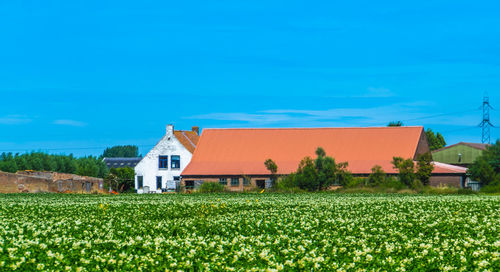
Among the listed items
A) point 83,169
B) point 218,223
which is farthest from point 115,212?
point 83,169

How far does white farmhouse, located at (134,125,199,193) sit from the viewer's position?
6788 cm

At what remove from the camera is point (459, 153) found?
8331cm

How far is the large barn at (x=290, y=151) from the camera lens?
61.2 m

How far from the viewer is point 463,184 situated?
192ft

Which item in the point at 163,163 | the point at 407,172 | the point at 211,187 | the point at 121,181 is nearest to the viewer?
the point at 407,172

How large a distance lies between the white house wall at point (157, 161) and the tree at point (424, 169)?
25.5m

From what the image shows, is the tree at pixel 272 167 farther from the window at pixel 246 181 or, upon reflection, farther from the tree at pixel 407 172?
the tree at pixel 407 172

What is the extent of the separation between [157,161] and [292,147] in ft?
49.7

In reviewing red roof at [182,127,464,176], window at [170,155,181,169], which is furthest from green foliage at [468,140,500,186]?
window at [170,155,181,169]

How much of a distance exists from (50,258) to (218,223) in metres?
10.3

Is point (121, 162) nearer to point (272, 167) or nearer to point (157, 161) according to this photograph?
point (157, 161)

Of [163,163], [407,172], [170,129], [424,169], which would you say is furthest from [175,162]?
[424,169]

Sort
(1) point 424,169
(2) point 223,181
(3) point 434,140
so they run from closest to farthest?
(1) point 424,169 < (2) point 223,181 < (3) point 434,140

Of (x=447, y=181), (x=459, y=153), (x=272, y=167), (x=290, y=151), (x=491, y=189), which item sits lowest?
(x=491, y=189)
